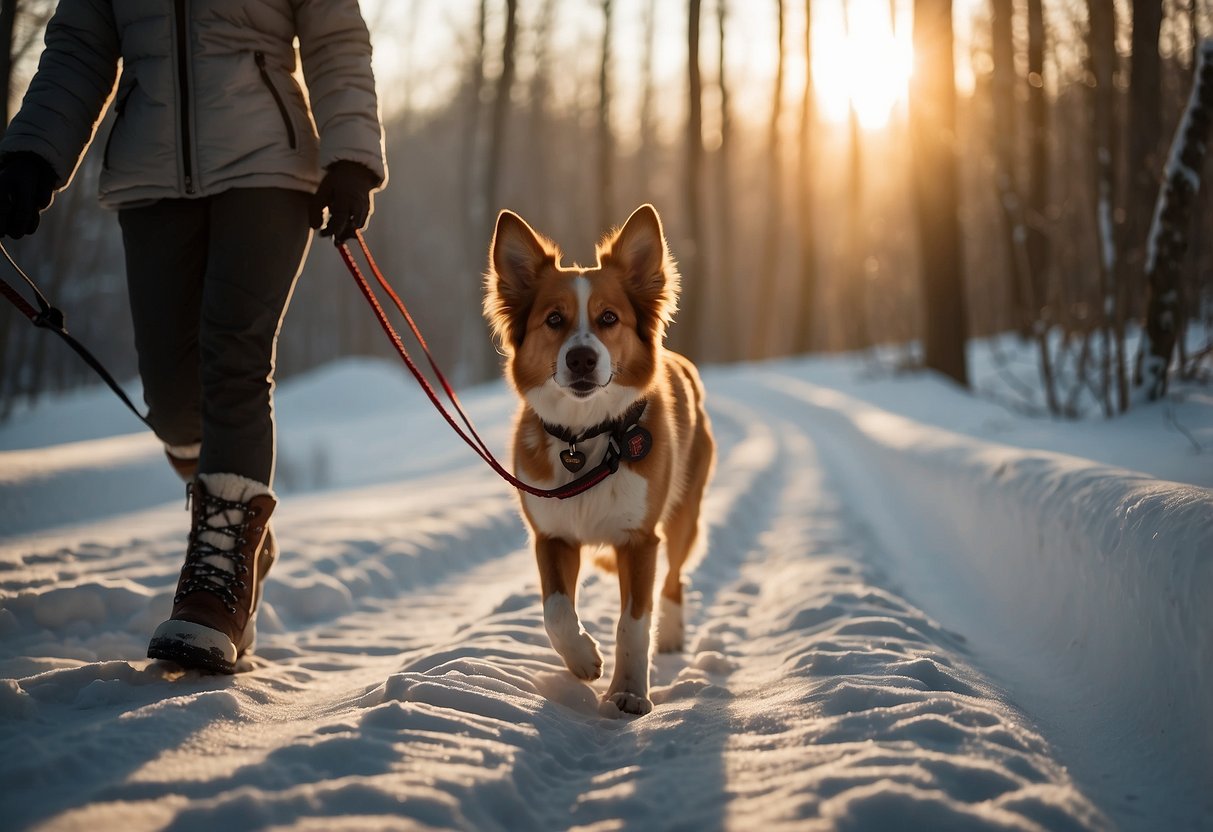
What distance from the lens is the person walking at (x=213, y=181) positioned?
119 inches

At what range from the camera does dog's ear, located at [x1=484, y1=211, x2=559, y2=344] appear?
3.51m

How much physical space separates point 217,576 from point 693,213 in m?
21.1

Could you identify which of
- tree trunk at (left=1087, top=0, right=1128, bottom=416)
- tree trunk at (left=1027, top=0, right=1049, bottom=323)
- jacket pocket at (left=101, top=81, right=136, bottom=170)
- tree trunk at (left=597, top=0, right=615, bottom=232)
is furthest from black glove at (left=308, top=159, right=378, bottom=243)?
tree trunk at (left=597, top=0, right=615, bottom=232)

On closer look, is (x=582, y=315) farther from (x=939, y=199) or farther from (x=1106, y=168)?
(x=939, y=199)

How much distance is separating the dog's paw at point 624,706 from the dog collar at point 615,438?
790 millimetres

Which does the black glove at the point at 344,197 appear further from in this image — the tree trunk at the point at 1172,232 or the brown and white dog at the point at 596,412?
the tree trunk at the point at 1172,232

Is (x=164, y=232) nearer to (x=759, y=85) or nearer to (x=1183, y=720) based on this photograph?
(x=1183, y=720)

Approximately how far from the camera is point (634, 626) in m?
3.10

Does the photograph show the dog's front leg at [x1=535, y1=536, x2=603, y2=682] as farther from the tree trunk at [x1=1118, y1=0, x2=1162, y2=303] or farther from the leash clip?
the tree trunk at [x1=1118, y1=0, x2=1162, y2=303]

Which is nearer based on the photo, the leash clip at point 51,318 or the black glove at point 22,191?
the black glove at point 22,191

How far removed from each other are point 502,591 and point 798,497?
11.9 ft

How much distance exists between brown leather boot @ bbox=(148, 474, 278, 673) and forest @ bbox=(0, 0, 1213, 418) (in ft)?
19.3

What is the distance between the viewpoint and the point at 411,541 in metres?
5.48

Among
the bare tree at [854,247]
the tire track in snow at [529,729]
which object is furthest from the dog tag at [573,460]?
the bare tree at [854,247]
